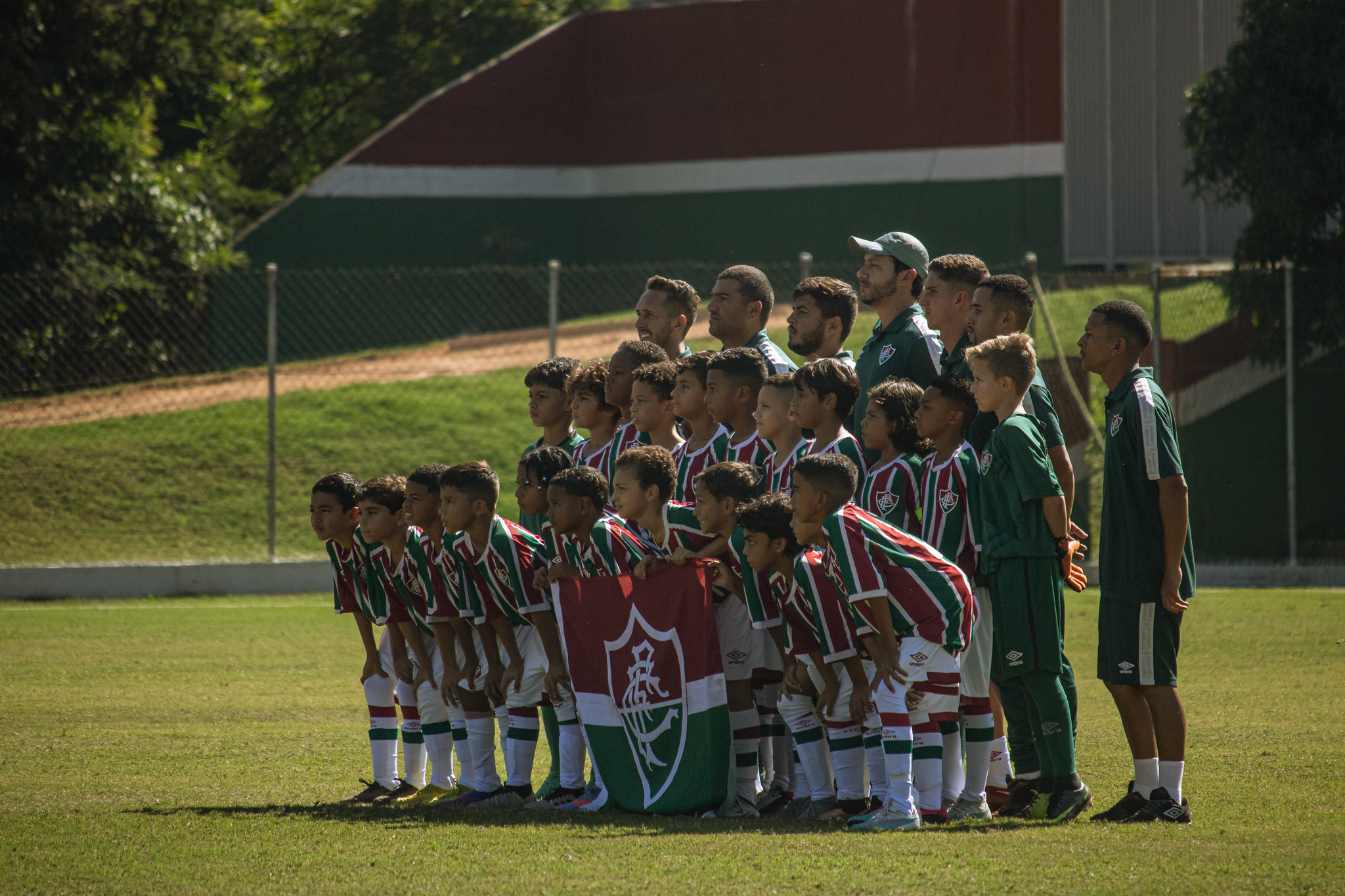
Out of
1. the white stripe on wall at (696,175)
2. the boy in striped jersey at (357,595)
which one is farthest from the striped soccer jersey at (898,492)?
the white stripe on wall at (696,175)

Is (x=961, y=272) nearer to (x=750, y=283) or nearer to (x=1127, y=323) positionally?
(x=1127, y=323)

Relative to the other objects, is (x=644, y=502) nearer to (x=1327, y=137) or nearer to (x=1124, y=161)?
(x=1327, y=137)

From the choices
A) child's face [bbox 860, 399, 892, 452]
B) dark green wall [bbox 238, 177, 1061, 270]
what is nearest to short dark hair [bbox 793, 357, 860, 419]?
child's face [bbox 860, 399, 892, 452]

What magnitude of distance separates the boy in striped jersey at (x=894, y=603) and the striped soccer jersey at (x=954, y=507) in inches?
14.3

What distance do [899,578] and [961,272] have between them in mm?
1678

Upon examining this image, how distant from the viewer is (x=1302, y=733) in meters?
6.34

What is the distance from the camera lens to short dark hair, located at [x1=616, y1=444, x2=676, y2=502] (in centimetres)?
550

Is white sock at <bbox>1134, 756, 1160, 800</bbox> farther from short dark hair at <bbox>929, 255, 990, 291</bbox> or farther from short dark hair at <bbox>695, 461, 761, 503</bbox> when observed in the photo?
short dark hair at <bbox>929, 255, 990, 291</bbox>

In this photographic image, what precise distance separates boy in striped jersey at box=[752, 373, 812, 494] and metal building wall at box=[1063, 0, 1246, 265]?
14.7m

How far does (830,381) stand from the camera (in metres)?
5.54

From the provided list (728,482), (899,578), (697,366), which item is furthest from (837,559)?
(697,366)

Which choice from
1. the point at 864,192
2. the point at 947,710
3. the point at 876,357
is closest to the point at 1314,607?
the point at 876,357

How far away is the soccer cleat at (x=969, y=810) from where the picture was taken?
5.13 m

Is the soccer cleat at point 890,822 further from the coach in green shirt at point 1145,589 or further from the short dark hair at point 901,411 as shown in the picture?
the short dark hair at point 901,411
